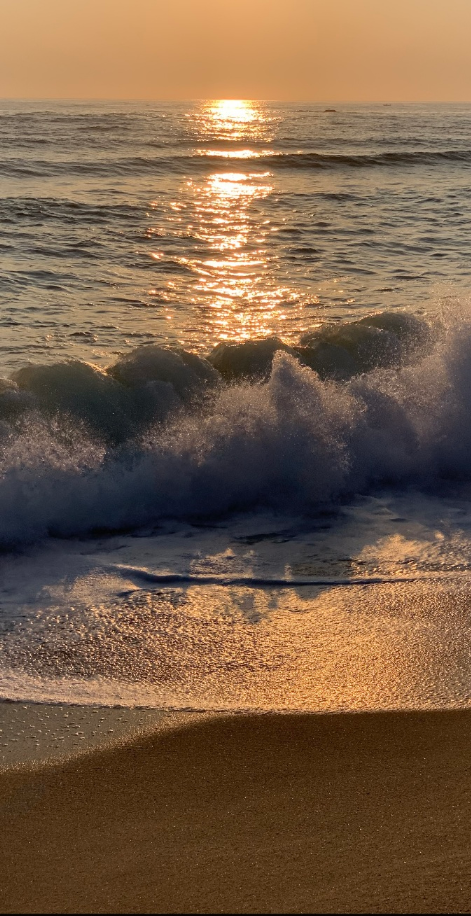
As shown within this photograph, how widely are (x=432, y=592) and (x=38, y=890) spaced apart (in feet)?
8.64

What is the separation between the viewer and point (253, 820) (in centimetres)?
281

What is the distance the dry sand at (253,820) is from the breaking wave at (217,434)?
2.57 meters

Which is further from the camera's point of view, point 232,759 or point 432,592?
point 432,592

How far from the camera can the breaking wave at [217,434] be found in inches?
232

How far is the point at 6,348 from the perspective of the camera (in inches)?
335

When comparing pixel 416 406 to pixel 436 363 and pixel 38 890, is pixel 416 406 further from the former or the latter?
pixel 38 890

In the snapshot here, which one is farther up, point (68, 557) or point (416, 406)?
point (416, 406)

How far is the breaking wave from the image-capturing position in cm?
590

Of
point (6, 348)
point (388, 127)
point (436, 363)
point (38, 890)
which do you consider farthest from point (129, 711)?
point (388, 127)

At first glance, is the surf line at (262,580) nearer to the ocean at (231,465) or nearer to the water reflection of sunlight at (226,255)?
the ocean at (231,465)

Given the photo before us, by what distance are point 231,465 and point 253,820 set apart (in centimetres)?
369

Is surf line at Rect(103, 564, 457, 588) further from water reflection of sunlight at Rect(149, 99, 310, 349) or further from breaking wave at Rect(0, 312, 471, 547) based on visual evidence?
water reflection of sunlight at Rect(149, 99, 310, 349)

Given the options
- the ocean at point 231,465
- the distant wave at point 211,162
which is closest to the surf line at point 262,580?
the ocean at point 231,465

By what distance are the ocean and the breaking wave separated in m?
0.02
